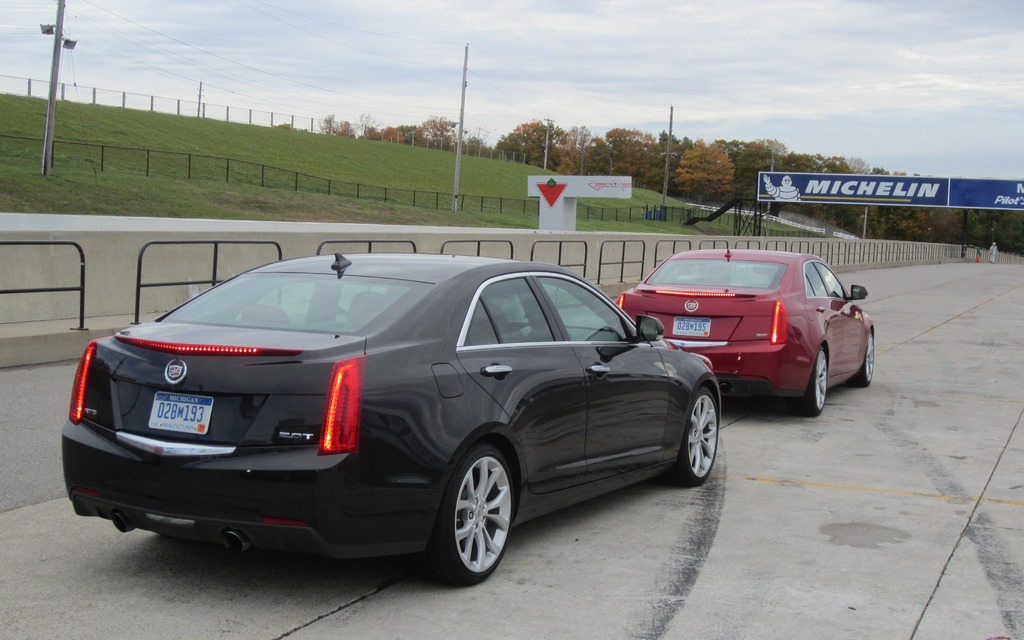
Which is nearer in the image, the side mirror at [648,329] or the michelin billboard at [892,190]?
the side mirror at [648,329]

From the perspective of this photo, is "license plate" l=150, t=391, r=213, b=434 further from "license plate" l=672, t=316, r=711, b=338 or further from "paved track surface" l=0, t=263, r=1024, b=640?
"license plate" l=672, t=316, r=711, b=338

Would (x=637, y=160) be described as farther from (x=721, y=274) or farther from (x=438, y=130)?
(x=721, y=274)

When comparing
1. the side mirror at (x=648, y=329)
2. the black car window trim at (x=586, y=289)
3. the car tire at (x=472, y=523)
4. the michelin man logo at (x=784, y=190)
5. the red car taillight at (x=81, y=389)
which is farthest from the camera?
the michelin man logo at (x=784, y=190)

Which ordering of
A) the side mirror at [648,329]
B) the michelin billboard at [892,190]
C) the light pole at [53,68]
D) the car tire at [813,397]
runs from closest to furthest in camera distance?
the side mirror at [648,329], the car tire at [813,397], the light pole at [53,68], the michelin billboard at [892,190]

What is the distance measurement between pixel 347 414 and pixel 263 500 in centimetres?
48

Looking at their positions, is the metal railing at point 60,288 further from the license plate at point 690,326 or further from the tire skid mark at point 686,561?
the tire skid mark at point 686,561

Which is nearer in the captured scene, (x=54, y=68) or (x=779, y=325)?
(x=779, y=325)

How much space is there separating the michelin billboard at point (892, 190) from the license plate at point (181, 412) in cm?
8722

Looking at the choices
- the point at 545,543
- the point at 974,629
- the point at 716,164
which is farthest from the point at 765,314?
the point at 716,164

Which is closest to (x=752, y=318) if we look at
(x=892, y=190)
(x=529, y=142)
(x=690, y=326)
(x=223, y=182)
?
(x=690, y=326)

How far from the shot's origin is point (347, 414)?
4.71m

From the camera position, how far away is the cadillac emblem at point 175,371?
4836 millimetres

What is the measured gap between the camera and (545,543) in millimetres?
6191

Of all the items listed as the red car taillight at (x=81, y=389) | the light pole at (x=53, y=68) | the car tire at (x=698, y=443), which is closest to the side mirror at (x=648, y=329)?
the car tire at (x=698, y=443)
